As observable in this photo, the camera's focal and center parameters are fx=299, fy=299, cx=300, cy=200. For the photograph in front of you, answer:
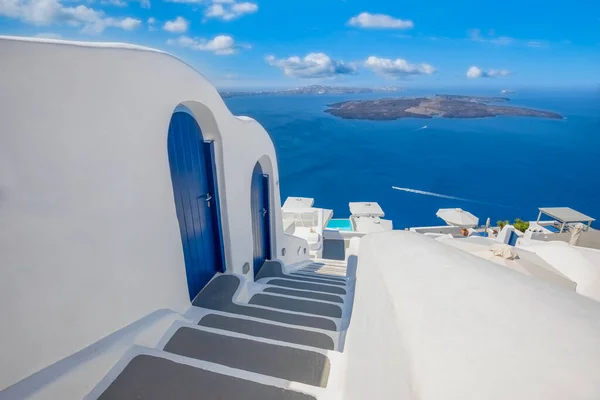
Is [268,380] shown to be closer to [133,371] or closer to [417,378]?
[133,371]

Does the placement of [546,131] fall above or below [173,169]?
below

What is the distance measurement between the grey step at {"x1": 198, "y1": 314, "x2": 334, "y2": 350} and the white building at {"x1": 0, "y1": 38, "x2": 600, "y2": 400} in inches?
0.7

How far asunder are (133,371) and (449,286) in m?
2.05

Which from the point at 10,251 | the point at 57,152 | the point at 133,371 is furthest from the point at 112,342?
the point at 57,152

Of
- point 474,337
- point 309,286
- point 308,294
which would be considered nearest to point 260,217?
point 309,286

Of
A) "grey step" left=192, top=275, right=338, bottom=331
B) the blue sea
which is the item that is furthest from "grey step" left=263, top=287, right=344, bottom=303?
the blue sea

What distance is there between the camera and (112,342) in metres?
2.15

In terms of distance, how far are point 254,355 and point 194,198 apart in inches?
87.2

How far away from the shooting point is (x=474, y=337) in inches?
36.2

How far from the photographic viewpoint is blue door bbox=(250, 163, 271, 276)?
20.3ft

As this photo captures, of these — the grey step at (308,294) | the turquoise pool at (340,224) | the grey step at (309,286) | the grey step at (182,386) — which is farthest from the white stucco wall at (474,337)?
the turquoise pool at (340,224)

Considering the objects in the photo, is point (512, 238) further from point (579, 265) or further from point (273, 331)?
point (273, 331)

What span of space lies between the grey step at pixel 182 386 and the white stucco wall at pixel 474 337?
0.71 m

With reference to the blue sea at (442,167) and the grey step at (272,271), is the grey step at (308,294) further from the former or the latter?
the blue sea at (442,167)
